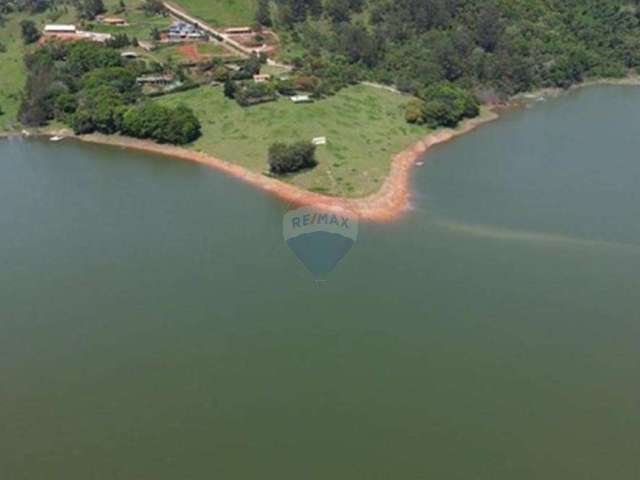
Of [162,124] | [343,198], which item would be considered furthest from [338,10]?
A: [343,198]

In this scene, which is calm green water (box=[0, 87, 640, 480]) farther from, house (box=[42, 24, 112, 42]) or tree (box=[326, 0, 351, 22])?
tree (box=[326, 0, 351, 22])

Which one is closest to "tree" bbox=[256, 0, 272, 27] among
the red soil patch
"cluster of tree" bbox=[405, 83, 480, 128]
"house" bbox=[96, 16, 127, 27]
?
the red soil patch

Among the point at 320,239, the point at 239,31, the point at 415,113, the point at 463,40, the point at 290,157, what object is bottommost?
the point at 415,113

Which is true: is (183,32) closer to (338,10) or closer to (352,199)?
(338,10)

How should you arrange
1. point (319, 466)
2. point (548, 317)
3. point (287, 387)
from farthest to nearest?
point (548, 317), point (287, 387), point (319, 466)

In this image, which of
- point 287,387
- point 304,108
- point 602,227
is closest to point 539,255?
point 602,227

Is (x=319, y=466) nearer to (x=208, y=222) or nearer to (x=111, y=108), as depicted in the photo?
(x=208, y=222)
